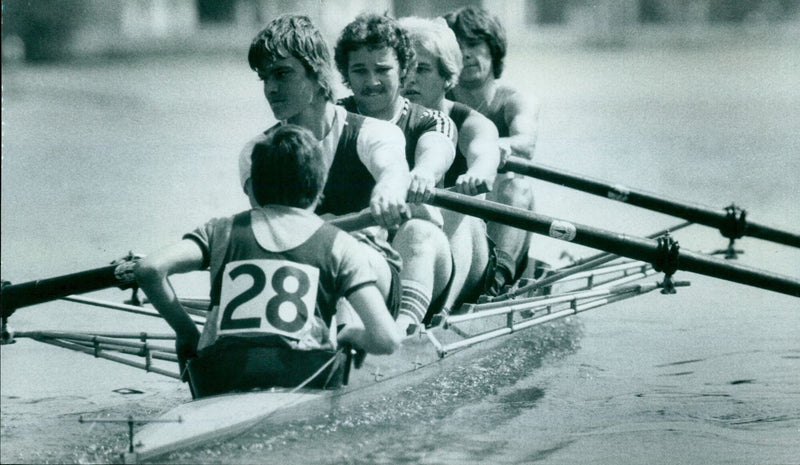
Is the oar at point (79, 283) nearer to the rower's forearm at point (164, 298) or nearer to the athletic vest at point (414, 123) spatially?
the rower's forearm at point (164, 298)

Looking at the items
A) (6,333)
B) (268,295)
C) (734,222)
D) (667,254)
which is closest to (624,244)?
(667,254)

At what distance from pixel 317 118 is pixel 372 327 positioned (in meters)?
0.99

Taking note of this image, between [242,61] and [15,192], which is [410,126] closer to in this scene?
[15,192]

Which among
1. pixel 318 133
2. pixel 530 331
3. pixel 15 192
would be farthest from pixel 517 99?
pixel 15 192

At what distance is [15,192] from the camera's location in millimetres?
10891

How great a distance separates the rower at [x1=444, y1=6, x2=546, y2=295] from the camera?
6004 millimetres

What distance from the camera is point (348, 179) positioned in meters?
4.53

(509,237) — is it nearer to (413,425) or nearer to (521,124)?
(521,124)

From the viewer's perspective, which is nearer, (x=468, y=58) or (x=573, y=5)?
(x=468, y=58)

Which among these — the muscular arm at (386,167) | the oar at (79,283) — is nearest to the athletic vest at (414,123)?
the muscular arm at (386,167)

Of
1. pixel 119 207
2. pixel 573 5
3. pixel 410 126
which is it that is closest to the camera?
pixel 410 126

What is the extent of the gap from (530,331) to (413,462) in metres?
1.96

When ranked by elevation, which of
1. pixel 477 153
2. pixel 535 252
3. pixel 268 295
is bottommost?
pixel 535 252

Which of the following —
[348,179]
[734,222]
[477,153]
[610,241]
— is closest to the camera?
[348,179]
